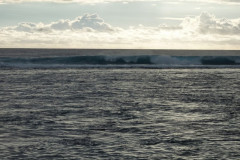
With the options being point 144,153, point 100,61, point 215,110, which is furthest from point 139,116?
point 100,61

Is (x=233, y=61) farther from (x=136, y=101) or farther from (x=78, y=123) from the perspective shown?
(x=78, y=123)

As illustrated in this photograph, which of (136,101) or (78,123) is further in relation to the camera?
(136,101)

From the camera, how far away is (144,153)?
1278cm

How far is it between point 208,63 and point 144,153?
74.5 m

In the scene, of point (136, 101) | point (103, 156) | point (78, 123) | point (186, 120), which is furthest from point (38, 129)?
point (136, 101)

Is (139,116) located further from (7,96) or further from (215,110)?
(7,96)

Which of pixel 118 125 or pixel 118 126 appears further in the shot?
pixel 118 125

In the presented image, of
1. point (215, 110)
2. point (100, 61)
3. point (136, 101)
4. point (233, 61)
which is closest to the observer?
point (215, 110)

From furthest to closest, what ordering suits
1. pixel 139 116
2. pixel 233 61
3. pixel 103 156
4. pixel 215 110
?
pixel 233 61, pixel 215 110, pixel 139 116, pixel 103 156

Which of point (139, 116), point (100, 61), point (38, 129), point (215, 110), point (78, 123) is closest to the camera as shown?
point (38, 129)

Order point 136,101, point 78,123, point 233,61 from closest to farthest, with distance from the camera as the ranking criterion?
1. point 78,123
2. point 136,101
3. point 233,61

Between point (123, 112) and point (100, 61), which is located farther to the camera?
point (100, 61)

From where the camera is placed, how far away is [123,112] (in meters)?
20.2

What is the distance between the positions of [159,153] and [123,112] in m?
7.54
